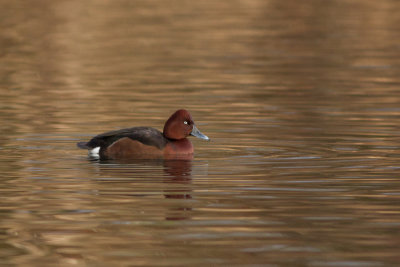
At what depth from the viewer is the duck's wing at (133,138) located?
14672mm

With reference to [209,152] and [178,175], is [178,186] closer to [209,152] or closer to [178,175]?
[178,175]

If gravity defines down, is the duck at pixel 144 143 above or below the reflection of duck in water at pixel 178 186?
above

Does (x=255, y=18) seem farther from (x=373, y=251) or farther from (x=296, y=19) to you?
(x=373, y=251)

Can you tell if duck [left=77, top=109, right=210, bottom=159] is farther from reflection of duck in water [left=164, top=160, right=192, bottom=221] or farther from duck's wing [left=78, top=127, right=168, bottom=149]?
reflection of duck in water [left=164, top=160, right=192, bottom=221]

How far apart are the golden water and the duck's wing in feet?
0.93

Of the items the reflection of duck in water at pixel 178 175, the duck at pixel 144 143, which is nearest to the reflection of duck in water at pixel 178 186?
the reflection of duck in water at pixel 178 175

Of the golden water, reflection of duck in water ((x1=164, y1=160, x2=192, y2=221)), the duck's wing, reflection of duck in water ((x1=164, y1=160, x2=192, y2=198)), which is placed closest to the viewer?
the golden water

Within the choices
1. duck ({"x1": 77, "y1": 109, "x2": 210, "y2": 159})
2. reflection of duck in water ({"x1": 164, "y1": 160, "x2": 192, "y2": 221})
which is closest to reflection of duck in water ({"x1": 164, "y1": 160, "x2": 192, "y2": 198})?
reflection of duck in water ({"x1": 164, "y1": 160, "x2": 192, "y2": 221})

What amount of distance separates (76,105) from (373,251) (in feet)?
36.8

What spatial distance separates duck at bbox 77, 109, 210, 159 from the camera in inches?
578

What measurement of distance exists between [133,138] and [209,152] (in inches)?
43.8

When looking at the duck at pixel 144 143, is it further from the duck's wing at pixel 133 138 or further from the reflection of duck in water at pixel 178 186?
the reflection of duck in water at pixel 178 186

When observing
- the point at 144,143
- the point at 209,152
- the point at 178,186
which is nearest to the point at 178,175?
the point at 178,186

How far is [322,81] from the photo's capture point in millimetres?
24016
